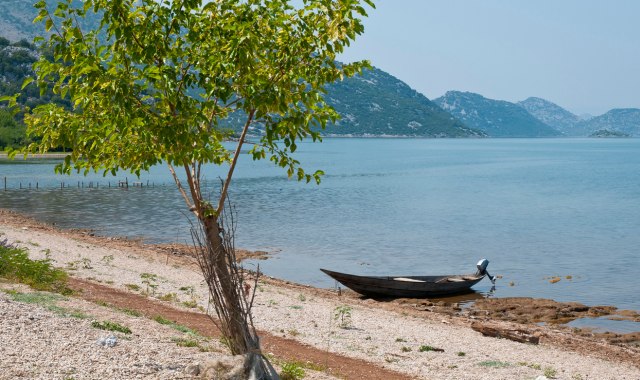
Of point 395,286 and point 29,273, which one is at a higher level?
point 29,273

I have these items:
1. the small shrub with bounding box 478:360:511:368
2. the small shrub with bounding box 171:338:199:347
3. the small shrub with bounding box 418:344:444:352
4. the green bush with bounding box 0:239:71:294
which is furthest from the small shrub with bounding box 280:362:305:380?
the green bush with bounding box 0:239:71:294

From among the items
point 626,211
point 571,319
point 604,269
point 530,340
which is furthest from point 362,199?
point 530,340

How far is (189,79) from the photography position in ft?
33.6

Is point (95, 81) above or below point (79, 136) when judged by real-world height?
above

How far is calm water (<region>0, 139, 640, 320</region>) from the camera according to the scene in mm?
41688

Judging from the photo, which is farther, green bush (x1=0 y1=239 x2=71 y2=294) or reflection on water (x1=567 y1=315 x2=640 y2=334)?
reflection on water (x1=567 y1=315 x2=640 y2=334)

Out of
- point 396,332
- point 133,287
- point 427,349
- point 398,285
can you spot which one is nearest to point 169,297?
point 133,287

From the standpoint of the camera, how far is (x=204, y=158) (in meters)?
10.5

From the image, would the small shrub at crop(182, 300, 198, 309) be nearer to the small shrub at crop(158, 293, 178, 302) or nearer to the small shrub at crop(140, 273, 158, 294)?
the small shrub at crop(158, 293, 178, 302)

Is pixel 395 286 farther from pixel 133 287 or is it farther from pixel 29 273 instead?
pixel 29 273

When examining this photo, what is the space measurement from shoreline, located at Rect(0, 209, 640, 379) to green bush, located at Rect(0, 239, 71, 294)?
13.4ft

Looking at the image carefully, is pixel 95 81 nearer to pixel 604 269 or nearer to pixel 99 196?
pixel 604 269

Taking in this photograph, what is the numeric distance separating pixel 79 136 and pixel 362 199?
7590cm

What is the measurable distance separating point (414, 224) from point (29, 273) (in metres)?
46.6
